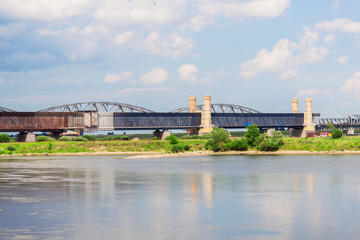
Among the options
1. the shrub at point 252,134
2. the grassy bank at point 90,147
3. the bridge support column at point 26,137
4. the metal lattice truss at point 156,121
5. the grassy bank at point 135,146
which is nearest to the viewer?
the shrub at point 252,134

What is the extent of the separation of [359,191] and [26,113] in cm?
11162

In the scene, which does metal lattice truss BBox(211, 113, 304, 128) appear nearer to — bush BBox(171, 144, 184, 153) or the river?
bush BBox(171, 144, 184, 153)

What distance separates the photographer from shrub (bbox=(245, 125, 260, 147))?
107 meters

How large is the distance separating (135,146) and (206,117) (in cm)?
5641

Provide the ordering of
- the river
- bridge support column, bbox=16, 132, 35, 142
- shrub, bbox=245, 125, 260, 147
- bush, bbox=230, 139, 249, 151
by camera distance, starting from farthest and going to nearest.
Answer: bridge support column, bbox=16, 132, 35, 142 < bush, bbox=230, 139, 249, 151 < shrub, bbox=245, 125, 260, 147 < the river

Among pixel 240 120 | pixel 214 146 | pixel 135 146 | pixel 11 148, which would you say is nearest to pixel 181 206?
pixel 214 146

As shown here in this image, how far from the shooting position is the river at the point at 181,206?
3006 cm

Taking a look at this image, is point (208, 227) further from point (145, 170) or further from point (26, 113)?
point (26, 113)

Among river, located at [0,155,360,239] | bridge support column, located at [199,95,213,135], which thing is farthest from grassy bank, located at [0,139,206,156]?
bridge support column, located at [199,95,213,135]

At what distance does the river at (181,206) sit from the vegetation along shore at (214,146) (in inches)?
1783

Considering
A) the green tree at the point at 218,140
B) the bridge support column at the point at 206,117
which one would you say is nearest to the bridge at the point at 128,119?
the bridge support column at the point at 206,117

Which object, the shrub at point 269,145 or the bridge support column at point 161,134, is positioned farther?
the bridge support column at point 161,134

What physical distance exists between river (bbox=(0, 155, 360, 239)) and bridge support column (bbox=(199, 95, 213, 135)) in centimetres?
10587

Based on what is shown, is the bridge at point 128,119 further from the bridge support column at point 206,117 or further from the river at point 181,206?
the river at point 181,206
